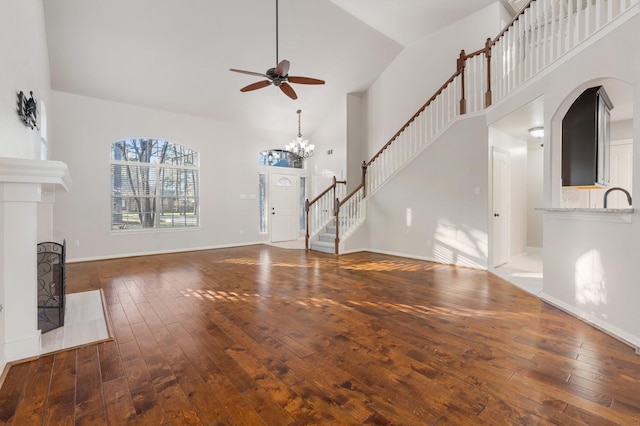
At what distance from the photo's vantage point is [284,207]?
9172mm

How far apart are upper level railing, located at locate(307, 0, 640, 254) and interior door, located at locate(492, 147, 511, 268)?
103 centimetres

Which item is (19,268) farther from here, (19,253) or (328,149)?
(328,149)

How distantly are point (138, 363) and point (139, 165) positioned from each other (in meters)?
5.86

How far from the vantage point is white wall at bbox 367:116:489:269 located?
203 inches

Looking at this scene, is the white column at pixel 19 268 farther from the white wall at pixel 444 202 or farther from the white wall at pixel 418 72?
the white wall at pixel 418 72

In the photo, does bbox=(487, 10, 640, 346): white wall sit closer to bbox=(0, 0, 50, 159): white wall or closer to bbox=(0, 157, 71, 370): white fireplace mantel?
bbox=(0, 157, 71, 370): white fireplace mantel

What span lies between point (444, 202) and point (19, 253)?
18.9ft

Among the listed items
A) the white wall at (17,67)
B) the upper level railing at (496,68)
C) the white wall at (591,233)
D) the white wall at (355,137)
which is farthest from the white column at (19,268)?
the white wall at (355,137)

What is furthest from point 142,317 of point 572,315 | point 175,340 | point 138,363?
point 572,315

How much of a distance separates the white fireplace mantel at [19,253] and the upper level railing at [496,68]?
4770mm

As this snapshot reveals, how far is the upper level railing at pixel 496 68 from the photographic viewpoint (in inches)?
121

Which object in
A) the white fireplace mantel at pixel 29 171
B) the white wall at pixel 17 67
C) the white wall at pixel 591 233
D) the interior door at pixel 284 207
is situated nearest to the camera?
the white fireplace mantel at pixel 29 171

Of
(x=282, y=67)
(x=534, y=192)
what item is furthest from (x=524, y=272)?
(x=282, y=67)

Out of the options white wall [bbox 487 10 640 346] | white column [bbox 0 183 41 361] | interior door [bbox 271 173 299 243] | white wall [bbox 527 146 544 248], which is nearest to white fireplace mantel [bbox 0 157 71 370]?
white column [bbox 0 183 41 361]
